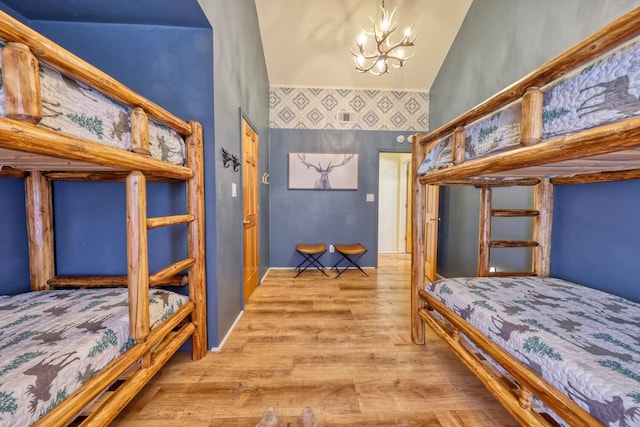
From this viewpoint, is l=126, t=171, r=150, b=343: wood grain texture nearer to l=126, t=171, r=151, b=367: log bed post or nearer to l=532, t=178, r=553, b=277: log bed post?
l=126, t=171, r=151, b=367: log bed post

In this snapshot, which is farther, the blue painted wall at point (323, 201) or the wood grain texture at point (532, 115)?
the blue painted wall at point (323, 201)

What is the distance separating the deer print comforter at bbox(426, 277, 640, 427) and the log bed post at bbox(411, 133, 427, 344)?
229 millimetres

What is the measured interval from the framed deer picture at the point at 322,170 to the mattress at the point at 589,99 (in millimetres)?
2896

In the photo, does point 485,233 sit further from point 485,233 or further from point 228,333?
point 228,333

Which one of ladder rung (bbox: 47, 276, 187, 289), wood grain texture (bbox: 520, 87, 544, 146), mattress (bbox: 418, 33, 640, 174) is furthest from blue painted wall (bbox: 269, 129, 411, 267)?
wood grain texture (bbox: 520, 87, 544, 146)

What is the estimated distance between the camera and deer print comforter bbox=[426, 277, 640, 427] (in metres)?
0.71

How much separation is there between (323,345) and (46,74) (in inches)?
78.9

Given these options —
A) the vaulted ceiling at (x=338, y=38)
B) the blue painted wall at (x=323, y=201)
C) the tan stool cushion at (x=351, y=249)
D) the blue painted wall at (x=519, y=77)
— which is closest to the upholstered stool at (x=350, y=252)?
the tan stool cushion at (x=351, y=249)

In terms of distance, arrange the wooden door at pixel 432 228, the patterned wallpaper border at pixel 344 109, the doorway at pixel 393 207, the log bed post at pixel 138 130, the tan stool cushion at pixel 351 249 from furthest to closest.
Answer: the doorway at pixel 393 207 → the patterned wallpaper border at pixel 344 109 → the tan stool cushion at pixel 351 249 → the wooden door at pixel 432 228 → the log bed post at pixel 138 130

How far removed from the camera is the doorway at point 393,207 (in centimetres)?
541

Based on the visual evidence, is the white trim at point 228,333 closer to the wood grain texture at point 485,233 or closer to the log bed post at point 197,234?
the log bed post at point 197,234

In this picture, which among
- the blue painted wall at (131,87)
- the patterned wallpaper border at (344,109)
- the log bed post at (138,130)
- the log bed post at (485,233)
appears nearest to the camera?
the log bed post at (138,130)

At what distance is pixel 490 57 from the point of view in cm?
266

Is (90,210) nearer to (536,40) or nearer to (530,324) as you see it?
(530,324)
